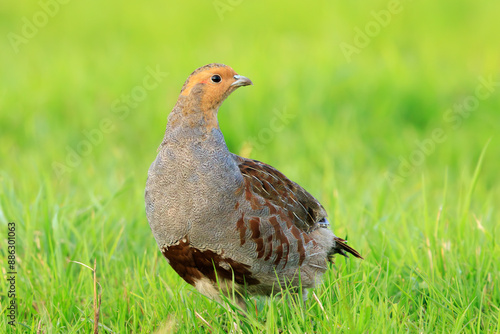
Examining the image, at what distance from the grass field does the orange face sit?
102cm

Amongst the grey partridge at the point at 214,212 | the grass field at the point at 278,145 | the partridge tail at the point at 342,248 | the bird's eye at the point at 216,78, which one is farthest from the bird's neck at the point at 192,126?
the partridge tail at the point at 342,248

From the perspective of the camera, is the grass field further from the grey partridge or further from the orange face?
the orange face

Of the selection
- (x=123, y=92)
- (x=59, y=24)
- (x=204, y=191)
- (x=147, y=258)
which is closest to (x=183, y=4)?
(x=59, y=24)

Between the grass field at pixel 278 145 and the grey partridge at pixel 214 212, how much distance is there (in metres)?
0.20

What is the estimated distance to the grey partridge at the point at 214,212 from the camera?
3.53 meters

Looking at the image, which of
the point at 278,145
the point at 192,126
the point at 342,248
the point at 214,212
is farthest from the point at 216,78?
the point at 278,145

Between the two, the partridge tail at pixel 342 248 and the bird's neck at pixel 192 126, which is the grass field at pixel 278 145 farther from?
the bird's neck at pixel 192 126

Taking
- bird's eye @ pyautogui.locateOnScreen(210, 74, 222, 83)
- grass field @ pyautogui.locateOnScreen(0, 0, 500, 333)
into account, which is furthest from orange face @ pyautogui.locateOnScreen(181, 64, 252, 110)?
grass field @ pyautogui.locateOnScreen(0, 0, 500, 333)

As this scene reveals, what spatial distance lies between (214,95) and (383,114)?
4267 millimetres

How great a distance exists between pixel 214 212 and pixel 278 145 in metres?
3.74

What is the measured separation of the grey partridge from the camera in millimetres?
3531

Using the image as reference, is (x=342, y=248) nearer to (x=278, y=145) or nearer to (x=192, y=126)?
(x=192, y=126)

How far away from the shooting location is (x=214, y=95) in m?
3.73

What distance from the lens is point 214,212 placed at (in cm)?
353
